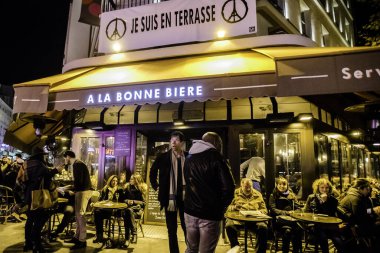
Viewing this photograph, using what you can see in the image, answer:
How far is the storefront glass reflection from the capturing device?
8.41m

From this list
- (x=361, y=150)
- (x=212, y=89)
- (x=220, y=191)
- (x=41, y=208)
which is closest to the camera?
(x=220, y=191)

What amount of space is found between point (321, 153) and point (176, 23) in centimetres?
612

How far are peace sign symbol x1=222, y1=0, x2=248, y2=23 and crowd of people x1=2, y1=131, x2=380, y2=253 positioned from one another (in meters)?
4.17

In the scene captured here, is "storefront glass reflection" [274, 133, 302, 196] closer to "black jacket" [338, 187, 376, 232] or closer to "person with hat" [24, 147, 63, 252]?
"black jacket" [338, 187, 376, 232]

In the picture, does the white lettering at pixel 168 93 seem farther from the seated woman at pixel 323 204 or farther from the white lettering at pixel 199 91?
the seated woman at pixel 323 204

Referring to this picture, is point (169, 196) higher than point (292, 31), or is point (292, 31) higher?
point (292, 31)

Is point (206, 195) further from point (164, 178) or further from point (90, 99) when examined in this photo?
point (90, 99)

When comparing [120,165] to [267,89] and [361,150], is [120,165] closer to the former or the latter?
[267,89]

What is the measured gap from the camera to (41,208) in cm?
579

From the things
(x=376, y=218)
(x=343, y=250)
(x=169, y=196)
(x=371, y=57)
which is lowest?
(x=343, y=250)

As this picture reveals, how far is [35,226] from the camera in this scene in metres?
5.80

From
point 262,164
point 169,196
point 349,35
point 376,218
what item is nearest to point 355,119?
point 262,164

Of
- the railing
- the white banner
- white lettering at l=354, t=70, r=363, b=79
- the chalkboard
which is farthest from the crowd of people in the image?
the railing

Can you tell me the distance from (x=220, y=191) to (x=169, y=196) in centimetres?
135
